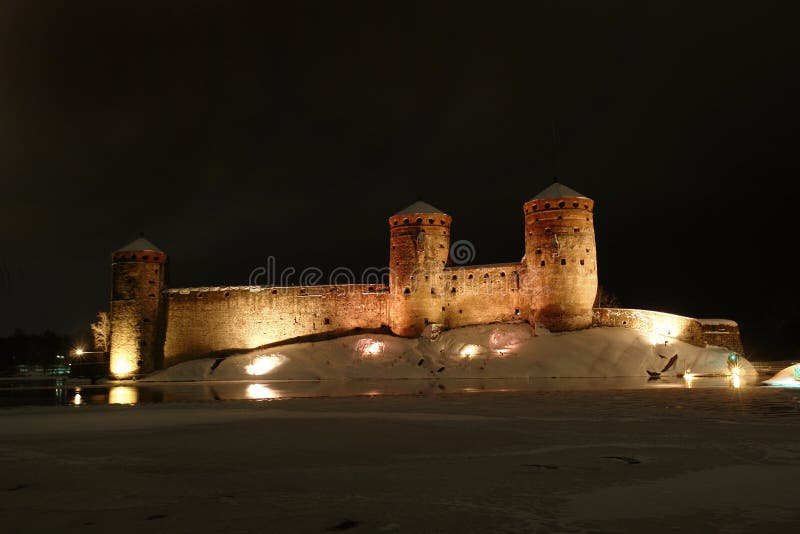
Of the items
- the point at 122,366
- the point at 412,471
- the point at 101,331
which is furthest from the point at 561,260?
the point at 101,331

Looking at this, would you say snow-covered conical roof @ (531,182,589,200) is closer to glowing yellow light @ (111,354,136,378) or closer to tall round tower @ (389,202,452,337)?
tall round tower @ (389,202,452,337)

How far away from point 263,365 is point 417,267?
9.79m

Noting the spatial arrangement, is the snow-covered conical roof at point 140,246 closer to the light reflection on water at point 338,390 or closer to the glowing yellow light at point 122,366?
the glowing yellow light at point 122,366

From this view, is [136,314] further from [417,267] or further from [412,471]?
[412,471]

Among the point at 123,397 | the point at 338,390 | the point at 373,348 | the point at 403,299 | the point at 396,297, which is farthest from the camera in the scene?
the point at 396,297

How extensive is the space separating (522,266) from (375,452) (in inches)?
1074

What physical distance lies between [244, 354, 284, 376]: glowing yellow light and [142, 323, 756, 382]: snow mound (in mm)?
53

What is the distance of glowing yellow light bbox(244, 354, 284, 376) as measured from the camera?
35.0 meters

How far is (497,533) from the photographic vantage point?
17.7ft

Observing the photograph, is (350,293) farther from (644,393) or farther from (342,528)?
(342,528)

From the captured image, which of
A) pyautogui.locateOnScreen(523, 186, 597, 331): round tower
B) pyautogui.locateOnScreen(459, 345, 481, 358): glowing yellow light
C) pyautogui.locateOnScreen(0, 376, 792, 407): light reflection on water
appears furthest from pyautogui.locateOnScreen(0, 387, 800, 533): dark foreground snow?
pyautogui.locateOnScreen(523, 186, 597, 331): round tower

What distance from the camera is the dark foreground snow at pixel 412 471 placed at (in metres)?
5.93

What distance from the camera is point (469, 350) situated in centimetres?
3331

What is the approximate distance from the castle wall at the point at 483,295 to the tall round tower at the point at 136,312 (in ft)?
55.4
